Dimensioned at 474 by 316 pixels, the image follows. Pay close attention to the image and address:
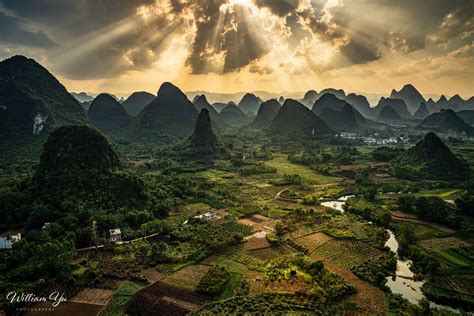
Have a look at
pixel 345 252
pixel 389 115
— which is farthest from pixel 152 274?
pixel 389 115

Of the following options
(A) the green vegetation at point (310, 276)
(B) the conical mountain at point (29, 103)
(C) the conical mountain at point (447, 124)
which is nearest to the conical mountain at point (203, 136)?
(B) the conical mountain at point (29, 103)

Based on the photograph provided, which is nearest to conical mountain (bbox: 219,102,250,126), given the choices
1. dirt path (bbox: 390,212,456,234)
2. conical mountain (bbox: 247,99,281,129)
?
conical mountain (bbox: 247,99,281,129)

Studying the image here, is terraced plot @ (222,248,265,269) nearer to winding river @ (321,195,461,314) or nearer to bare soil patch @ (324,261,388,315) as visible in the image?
bare soil patch @ (324,261,388,315)

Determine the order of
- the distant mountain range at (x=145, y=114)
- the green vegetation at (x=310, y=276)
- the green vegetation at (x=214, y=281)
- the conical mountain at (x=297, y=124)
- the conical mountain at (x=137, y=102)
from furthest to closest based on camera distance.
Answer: the conical mountain at (x=137, y=102)
the conical mountain at (x=297, y=124)
the distant mountain range at (x=145, y=114)
the green vegetation at (x=214, y=281)
the green vegetation at (x=310, y=276)

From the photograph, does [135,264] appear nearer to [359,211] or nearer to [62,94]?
[359,211]

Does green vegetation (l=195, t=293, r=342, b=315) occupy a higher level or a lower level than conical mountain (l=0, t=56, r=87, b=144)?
lower

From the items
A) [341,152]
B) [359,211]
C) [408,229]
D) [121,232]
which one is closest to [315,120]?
[341,152]

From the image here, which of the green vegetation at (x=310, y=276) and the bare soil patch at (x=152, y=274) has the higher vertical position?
the green vegetation at (x=310, y=276)

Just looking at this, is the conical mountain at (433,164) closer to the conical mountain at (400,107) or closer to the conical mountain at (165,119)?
the conical mountain at (165,119)
